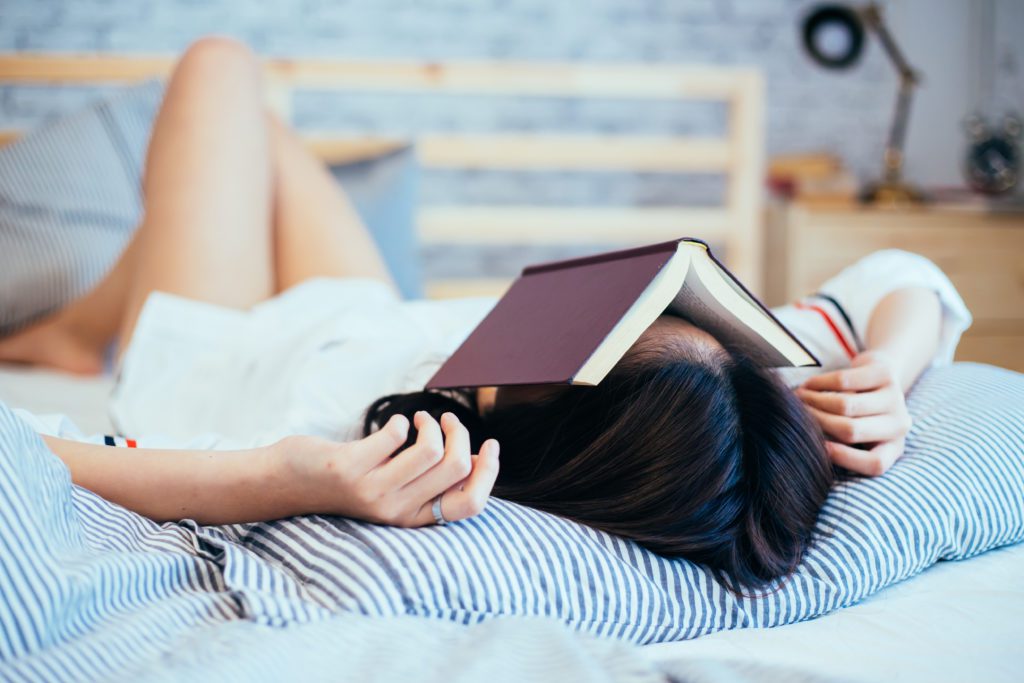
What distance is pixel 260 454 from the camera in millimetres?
595

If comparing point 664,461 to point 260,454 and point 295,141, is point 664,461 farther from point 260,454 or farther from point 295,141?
point 295,141

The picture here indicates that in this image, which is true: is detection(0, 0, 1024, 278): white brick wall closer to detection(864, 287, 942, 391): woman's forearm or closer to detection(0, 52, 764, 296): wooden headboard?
detection(0, 52, 764, 296): wooden headboard

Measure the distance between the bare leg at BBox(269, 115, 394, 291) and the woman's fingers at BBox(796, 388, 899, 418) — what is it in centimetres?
80

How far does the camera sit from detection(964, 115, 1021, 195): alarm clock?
7.67 feet

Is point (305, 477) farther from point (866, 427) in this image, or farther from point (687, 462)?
point (866, 427)

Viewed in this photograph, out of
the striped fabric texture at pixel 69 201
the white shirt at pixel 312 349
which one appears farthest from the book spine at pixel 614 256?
the striped fabric texture at pixel 69 201

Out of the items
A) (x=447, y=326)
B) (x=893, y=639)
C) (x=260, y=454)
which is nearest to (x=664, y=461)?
(x=893, y=639)

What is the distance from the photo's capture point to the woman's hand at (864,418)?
71 centimetres

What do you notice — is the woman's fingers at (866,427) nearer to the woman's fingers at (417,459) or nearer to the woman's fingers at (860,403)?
the woman's fingers at (860,403)

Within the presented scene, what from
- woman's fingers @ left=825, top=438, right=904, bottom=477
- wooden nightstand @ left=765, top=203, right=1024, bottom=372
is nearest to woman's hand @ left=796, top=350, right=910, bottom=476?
woman's fingers @ left=825, top=438, right=904, bottom=477

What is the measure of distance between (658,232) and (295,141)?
1.07 m

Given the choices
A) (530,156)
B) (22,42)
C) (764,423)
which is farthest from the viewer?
(22,42)

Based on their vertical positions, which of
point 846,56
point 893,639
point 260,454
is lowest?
point 893,639

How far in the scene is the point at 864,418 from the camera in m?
0.71
